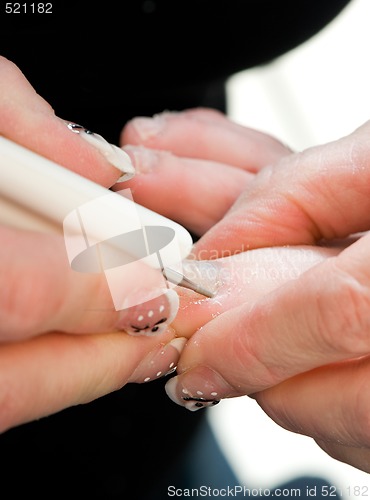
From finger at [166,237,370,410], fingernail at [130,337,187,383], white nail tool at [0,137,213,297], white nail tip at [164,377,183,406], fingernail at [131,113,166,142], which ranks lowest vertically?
white nail tip at [164,377,183,406]

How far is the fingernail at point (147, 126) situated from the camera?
788mm

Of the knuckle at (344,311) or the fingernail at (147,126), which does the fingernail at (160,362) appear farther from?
the fingernail at (147,126)

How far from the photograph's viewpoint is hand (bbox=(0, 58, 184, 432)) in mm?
357

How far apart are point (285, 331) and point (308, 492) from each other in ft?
1.33

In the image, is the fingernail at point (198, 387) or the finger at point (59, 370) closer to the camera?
the finger at point (59, 370)

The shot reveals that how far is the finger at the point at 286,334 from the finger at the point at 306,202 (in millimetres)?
134

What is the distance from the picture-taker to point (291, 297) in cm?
44

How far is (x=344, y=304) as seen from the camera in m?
0.42

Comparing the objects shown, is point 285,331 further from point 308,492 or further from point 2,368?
point 308,492

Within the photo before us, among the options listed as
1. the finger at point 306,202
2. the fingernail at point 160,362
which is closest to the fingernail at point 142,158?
the finger at point 306,202

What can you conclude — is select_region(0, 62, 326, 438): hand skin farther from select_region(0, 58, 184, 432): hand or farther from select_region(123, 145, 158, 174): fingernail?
select_region(123, 145, 158, 174): fingernail

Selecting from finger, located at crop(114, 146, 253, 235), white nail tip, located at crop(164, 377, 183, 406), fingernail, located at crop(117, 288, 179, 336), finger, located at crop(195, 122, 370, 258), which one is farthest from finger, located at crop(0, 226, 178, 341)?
finger, located at crop(114, 146, 253, 235)

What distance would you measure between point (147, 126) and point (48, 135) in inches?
14.7

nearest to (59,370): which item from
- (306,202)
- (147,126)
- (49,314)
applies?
(49,314)
